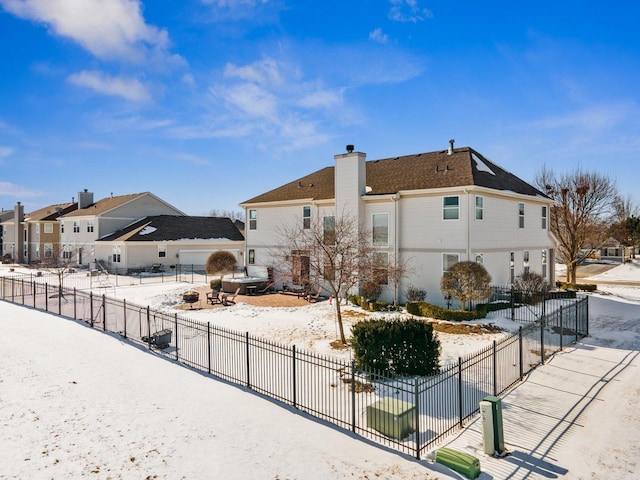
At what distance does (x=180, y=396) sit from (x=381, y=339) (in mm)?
5740

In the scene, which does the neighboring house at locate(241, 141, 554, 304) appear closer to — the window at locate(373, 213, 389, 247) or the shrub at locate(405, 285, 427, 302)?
the window at locate(373, 213, 389, 247)

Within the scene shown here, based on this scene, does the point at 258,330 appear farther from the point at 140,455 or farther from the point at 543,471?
the point at 543,471

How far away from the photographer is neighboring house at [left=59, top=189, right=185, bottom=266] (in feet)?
153

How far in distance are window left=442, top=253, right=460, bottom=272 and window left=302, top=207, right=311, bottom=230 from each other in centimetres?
936

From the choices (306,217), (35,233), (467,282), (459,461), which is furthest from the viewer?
(35,233)

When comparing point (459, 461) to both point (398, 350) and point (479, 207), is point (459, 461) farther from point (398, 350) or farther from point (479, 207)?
point (479, 207)

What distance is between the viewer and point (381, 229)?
24.2m

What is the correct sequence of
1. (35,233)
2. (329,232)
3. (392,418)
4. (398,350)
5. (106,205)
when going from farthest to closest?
(35,233), (106,205), (329,232), (398,350), (392,418)

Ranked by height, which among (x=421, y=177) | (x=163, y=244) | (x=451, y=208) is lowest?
(x=163, y=244)

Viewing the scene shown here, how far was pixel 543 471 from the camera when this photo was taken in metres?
7.47

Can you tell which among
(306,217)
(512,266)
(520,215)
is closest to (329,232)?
(306,217)

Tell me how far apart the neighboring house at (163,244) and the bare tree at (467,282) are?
31734 mm

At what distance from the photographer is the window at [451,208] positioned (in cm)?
2145

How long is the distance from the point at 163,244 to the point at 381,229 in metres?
28.1
